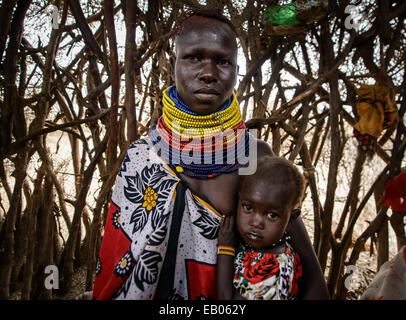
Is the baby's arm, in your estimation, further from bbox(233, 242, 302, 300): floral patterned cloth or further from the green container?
the green container

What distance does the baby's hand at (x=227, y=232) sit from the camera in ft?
3.59

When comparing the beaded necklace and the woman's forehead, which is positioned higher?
the woman's forehead

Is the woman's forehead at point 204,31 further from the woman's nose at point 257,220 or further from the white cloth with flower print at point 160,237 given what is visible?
the woman's nose at point 257,220

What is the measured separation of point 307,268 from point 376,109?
1.33 metres

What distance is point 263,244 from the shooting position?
1.09 meters

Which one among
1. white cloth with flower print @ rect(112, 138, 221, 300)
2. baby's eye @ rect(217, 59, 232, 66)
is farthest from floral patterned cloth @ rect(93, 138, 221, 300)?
baby's eye @ rect(217, 59, 232, 66)

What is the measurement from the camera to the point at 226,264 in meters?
1.06

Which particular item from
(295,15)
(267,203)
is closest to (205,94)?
(267,203)

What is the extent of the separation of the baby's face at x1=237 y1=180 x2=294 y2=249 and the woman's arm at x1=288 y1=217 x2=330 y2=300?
0.12 meters

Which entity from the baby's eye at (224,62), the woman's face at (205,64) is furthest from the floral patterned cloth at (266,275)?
the baby's eye at (224,62)

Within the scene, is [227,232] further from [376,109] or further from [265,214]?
[376,109]

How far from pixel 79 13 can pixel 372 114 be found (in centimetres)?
194

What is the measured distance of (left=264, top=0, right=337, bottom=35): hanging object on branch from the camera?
1.81 meters
